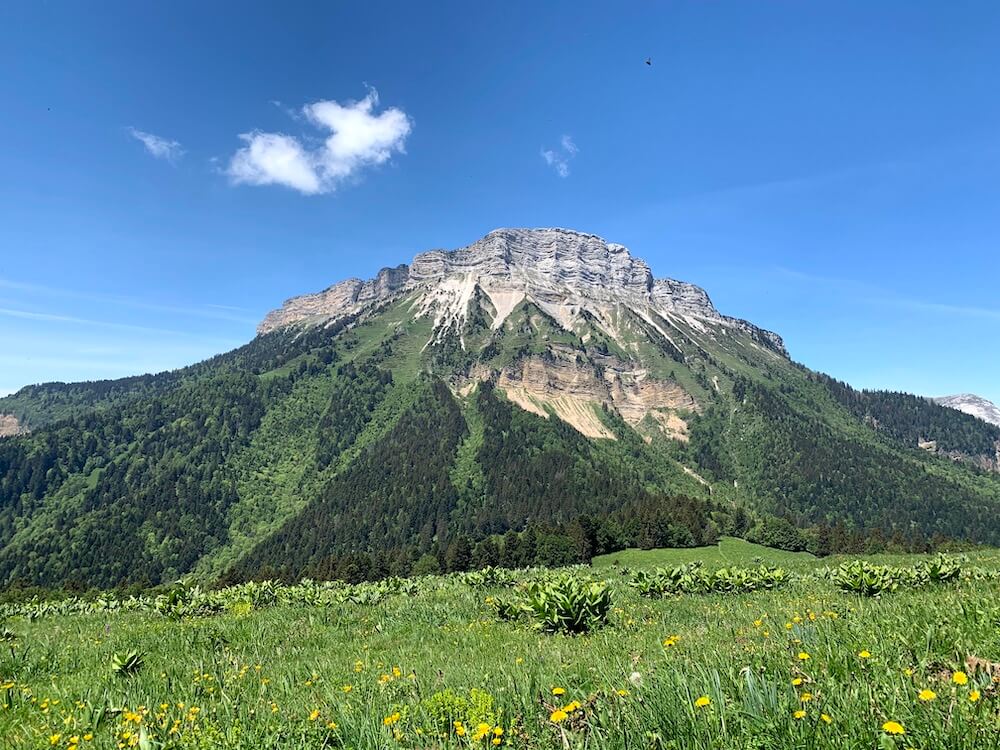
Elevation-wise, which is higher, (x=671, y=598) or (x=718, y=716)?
(x=718, y=716)

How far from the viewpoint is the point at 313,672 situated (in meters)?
7.96

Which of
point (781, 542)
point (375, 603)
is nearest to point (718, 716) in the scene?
point (375, 603)

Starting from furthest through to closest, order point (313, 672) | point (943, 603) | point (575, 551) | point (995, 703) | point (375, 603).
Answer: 1. point (575, 551)
2. point (375, 603)
3. point (943, 603)
4. point (313, 672)
5. point (995, 703)

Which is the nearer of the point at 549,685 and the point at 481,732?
the point at 481,732

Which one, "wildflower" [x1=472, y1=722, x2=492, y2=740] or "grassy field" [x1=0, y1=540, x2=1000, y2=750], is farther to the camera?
"wildflower" [x1=472, y1=722, x2=492, y2=740]

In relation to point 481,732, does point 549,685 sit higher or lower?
lower

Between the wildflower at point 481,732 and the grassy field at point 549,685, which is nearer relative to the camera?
the grassy field at point 549,685

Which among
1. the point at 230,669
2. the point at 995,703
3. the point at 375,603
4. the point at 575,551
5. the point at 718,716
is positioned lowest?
the point at 575,551

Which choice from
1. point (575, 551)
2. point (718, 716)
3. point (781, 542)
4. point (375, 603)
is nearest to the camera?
point (718, 716)

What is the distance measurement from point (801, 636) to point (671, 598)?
905 cm

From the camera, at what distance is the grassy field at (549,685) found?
12.5ft

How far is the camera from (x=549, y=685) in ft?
18.4

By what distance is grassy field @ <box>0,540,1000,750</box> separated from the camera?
3809 mm

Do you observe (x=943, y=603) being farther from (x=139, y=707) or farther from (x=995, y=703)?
(x=139, y=707)
